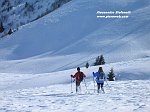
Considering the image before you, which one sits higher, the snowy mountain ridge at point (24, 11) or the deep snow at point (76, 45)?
the snowy mountain ridge at point (24, 11)

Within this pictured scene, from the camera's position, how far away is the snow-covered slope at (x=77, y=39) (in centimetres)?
6450

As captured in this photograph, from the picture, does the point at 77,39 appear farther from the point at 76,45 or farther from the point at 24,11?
the point at 24,11

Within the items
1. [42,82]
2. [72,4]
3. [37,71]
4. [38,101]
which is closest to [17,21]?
[72,4]

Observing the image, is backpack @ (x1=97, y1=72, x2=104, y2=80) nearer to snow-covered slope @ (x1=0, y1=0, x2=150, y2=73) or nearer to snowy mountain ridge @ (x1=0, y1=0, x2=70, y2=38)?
snow-covered slope @ (x1=0, y1=0, x2=150, y2=73)

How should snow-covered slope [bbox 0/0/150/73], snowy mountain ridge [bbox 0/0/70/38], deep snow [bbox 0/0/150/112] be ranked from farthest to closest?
1. snowy mountain ridge [bbox 0/0/70/38]
2. snow-covered slope [bbox 0/0/150/73]
3. deep snow [bbox 0/0/150/112]

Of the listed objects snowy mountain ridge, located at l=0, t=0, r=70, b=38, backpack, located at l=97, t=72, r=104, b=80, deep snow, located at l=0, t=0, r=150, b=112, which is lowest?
backpack, located at l=97, t=72, r=104, b=80

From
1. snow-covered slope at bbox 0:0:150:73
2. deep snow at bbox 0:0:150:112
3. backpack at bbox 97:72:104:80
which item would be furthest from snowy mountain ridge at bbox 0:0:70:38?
backpack at bbox 97:72:104:80


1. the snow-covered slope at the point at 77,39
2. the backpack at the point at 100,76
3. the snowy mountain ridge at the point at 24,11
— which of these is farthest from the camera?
the snowy mountain ridge at the point at 24,11

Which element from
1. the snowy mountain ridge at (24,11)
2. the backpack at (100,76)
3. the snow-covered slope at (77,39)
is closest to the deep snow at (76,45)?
the snow-covered slope at (77,39)

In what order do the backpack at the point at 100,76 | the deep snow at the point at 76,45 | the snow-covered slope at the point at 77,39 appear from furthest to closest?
the snow-covered slope at the point at 77,39, the deep snow at the point at 76,45, the backpack at the point at 100,76

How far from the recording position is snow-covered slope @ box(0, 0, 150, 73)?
2539 inches

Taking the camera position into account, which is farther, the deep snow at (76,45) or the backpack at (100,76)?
the deep snow at (76,45)

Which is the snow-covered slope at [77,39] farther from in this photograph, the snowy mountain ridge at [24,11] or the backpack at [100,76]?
the backpack at [100,76]

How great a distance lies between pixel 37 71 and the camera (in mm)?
59594
